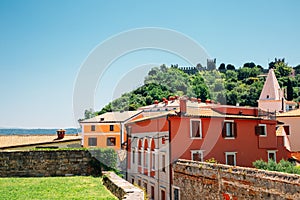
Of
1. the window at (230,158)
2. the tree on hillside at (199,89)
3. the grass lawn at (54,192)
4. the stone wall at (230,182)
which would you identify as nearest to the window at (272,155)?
the window at (230,158)

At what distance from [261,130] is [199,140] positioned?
217 inches

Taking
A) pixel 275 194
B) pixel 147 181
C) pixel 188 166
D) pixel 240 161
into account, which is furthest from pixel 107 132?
pixel 275 194

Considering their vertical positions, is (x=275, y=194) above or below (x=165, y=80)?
below

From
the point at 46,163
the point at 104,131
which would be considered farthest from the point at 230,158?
the point at 104,131

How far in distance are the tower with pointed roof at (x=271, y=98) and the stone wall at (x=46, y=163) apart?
45494 millimetres

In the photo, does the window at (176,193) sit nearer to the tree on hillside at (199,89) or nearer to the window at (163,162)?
the window at (163,162)

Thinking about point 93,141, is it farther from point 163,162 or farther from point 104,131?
point 163,162

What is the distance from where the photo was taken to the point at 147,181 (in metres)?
24.3

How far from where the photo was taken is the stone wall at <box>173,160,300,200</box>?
434 inches

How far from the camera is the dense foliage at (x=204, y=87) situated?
60.4 metres

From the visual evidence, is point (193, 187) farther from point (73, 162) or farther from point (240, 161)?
point (73, 162)

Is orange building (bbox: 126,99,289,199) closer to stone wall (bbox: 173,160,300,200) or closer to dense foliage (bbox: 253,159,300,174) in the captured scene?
stone wall (bbox: 173,160,300,200)

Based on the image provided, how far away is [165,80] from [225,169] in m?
49.9

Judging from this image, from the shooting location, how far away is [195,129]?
2116 centimetres
